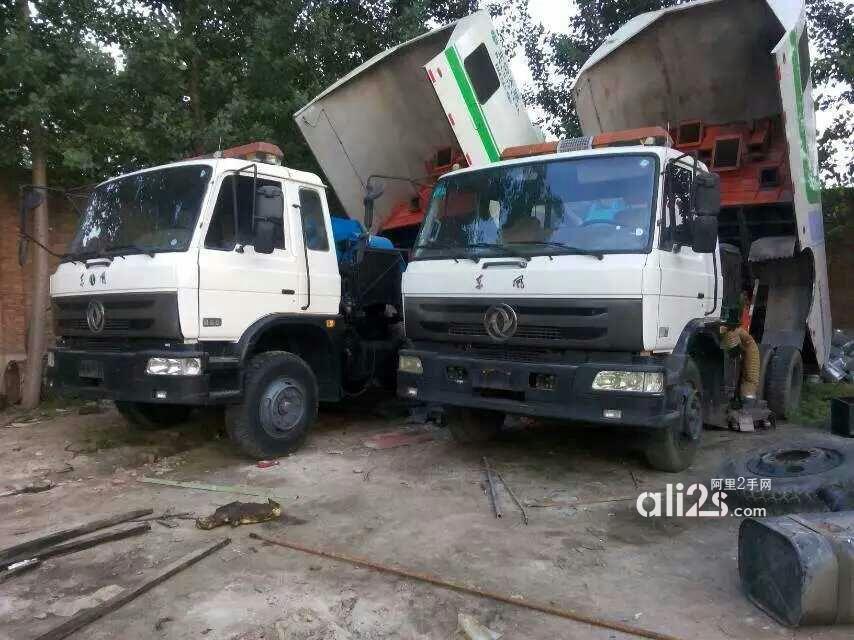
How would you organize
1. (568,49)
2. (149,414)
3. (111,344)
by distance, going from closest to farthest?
(111,344) < (149,414) < (568,49)

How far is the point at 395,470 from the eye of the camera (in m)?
5.56

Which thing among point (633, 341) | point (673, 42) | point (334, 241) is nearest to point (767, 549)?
point (633, 341)

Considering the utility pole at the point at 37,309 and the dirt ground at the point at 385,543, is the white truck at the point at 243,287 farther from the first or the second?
the utility pole at the point at 37,309

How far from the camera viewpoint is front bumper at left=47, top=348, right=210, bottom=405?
508 centimetres

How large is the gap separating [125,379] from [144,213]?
137 cm

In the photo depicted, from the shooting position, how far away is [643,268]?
440 cm

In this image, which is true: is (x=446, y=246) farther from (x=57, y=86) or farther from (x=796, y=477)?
(x=57, y=86)

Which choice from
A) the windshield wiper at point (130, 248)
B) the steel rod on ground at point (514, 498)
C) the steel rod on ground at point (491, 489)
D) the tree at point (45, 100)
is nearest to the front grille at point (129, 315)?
the windshield wiper at point (130, 248)

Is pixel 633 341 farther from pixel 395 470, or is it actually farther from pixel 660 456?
pixel 395 470

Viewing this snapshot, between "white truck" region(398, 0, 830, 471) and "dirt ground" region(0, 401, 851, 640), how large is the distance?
637 millimetres

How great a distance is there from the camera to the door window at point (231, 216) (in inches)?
210

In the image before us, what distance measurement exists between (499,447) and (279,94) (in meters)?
6.10

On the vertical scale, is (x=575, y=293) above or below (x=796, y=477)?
above

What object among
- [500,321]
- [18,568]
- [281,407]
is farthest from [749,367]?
[18,568]
